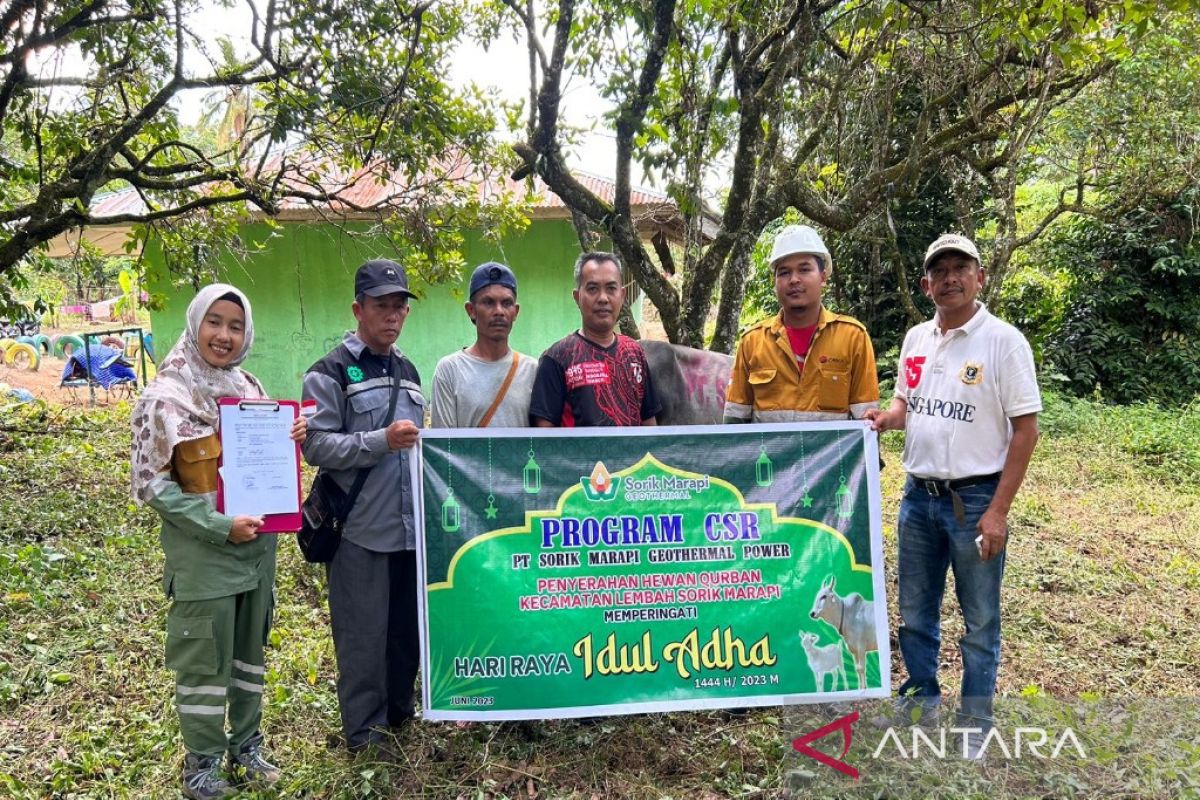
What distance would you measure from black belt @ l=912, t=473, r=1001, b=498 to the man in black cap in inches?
80.6

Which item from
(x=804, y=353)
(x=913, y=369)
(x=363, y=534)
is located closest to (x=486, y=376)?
(x=363, y=534)

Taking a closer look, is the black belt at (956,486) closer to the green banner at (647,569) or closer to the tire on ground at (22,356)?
the green banner at (647,569)

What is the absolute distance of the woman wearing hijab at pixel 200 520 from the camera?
266 cm

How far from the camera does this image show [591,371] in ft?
10.8

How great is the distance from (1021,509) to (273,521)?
6582 mm

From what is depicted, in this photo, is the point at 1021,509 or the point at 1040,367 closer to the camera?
the point at 1021,509

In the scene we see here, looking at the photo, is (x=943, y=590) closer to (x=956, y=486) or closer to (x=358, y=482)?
(x=956, y=486)

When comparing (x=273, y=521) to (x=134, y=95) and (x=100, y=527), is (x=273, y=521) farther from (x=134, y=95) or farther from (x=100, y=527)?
(x=134, y=95)

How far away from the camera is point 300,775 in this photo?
295 centimetres

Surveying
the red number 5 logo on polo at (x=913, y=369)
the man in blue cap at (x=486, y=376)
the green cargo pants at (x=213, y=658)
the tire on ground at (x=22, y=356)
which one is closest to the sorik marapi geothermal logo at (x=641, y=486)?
the man in blue cap at (x=486, y=376)

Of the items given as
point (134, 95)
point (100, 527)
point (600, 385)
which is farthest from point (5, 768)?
point (134, 95)

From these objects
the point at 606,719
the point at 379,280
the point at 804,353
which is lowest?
the point at 606,719

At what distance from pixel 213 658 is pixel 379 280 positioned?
57.7 inches

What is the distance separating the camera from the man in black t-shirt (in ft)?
10.6
